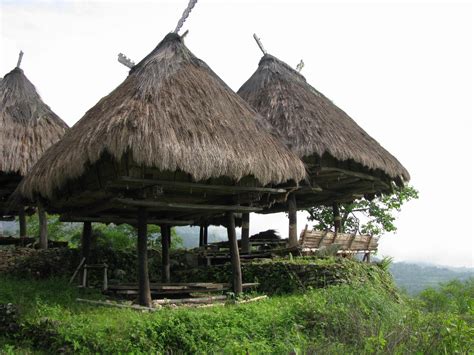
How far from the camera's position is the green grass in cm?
595

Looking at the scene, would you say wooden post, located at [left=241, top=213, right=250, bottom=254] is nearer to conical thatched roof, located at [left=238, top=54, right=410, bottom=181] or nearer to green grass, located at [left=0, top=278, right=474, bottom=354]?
conical thatched roof, located at [left=238, top=54, right=410, bottom=181]

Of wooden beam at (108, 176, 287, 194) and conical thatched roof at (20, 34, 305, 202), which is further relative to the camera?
wooden beam at (108, 176, 287, 194)

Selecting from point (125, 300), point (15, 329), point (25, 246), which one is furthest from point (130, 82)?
point (25, 246)

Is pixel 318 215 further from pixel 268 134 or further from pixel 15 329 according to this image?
pixel 15 329

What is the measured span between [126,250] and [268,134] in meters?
4.54

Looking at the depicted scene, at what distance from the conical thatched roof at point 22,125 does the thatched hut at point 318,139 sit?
479 centimetres

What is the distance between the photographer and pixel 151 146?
309 inches

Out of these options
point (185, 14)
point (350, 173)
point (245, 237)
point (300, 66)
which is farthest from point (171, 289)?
point (300, 66)

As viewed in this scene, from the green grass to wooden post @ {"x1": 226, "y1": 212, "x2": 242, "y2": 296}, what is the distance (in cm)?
69

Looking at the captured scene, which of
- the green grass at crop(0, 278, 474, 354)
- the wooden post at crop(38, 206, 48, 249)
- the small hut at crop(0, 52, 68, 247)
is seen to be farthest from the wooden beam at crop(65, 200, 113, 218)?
the wooden post at crop(38, 206, 48, 249)

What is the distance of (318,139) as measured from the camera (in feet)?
39.7

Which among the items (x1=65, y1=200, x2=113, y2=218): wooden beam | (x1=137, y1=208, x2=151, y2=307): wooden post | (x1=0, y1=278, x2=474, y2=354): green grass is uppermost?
(x1=65, y1=200, x2=113, y2=218): wooden beam

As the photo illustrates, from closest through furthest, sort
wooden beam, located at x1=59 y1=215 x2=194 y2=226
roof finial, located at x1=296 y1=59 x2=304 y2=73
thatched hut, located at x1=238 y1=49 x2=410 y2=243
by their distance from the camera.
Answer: wooden beam, located at x1=59 y1=215 x2=194 y2=226, thatched hut, located at x1=238 y1=49 x2=410 y2=243, roof finial, located at x1=296 y1=59 x2=304 y2=73

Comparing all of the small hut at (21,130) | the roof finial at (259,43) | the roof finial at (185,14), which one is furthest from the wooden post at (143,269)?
the roof finial at (259,43)
